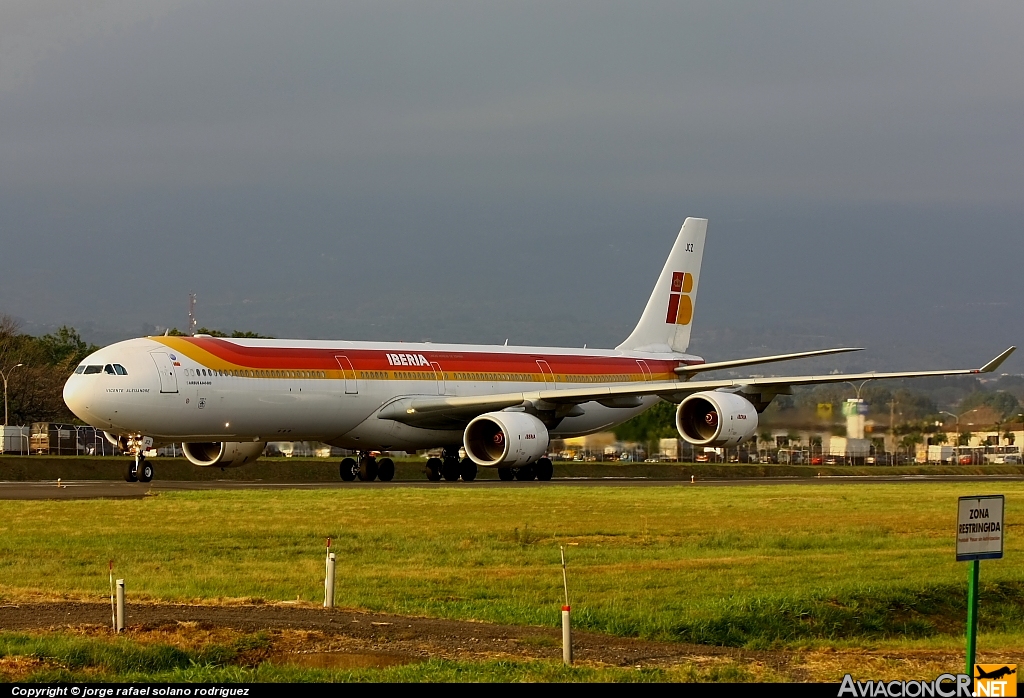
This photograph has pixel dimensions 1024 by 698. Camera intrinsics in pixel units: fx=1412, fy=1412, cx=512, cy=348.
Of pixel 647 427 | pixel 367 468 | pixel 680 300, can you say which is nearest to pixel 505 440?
pixel 367 468

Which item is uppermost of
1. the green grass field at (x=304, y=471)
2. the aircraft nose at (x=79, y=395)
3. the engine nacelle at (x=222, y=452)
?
the aircraft nose at (x=79, y=395)

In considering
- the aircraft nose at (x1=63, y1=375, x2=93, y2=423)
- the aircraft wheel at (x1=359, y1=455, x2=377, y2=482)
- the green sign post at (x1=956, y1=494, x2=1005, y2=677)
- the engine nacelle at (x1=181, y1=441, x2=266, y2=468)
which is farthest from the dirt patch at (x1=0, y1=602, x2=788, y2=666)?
the aircraft wheel at (x1=359, y1=455, x2=377, y2=482)

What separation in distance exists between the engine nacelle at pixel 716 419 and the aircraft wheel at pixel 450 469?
7452 mm

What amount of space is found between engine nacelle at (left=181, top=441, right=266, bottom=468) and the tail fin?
15.6 metres

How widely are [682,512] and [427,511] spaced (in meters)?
5.38

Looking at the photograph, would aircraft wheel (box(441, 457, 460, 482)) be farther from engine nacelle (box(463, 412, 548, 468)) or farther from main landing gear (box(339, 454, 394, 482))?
engine nacelle (box(463, 412, 548, 468))

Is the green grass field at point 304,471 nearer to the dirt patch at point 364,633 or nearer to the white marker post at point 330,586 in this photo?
the white marker post at point 330,586

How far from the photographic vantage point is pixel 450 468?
44312 millimetres

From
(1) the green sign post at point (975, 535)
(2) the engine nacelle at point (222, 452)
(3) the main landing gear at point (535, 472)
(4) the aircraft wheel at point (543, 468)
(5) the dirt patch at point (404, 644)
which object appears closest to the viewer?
(1) the green sign post at point (975, 535)

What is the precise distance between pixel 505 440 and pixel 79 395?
11.6m

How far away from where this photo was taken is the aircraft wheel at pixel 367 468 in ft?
148

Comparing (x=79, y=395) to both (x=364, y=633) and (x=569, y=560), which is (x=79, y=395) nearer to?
(x=569, y=560)

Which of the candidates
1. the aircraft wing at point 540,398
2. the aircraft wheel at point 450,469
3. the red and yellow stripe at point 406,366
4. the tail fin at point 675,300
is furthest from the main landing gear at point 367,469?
the tail fin at point 675,300

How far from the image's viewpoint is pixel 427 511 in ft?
96.1
